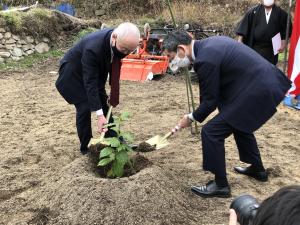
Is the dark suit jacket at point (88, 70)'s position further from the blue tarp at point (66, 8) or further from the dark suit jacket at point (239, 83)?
the blue tarp at point (66, 8)

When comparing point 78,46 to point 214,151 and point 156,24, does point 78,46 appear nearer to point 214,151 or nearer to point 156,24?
point 214,151

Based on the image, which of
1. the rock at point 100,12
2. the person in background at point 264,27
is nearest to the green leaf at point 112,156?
the person in background at point 264,27

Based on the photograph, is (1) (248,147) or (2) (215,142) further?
(1) (248,147)

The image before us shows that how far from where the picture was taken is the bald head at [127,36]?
3756 mm

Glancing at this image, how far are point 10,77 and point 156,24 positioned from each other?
4.50 m

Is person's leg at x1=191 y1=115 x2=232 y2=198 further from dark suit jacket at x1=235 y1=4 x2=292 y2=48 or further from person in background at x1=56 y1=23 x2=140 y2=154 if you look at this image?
dark suit jacket at x1=235 y1=4 x2=292 y2=48

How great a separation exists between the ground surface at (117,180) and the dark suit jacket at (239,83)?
74 centimetres

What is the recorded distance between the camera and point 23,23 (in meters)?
10.0

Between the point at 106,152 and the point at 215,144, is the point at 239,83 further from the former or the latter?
the point at 106,152

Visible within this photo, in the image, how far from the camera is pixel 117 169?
377 centimetres

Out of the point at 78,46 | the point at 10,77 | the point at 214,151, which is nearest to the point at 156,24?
the point at 10,77

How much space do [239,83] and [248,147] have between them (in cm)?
68

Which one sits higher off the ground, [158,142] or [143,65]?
[158,142]

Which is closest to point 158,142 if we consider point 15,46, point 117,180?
point 117,180
